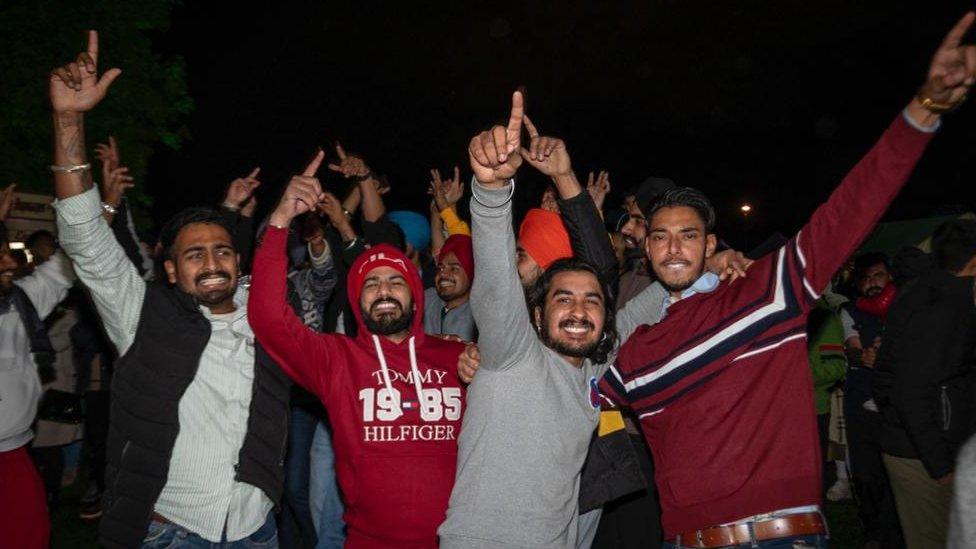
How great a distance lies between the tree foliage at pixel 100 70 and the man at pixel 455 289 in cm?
1243

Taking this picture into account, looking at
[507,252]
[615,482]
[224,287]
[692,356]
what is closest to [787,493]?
[692,356]

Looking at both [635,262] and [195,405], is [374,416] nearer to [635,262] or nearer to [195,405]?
[195,405]

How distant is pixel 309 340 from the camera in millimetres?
3955

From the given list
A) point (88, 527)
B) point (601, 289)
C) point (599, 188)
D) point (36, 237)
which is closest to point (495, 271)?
point (601, 289)

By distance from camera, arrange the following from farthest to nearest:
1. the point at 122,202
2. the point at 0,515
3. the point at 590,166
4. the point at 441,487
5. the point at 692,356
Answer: the point at 590,166, the point at 122,202, the point at 0,515, the point at 441,487, the point at 692,356

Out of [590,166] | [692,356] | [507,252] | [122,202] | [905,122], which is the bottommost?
[692,356]

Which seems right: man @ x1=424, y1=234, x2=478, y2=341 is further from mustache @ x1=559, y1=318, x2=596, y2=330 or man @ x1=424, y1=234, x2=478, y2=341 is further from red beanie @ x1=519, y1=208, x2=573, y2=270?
mustache @ x1=559, y1=318, x2=596, y2=330

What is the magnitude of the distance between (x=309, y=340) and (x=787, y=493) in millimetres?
2237

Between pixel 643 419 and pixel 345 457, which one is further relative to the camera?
pixel 345 457

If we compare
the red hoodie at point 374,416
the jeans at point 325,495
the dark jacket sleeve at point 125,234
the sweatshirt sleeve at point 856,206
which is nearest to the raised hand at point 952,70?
the sweatshirt sleeve at point 856,206

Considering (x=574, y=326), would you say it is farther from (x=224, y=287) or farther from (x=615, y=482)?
(x=224, y=287)

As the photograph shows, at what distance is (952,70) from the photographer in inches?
112

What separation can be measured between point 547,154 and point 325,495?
130 inches

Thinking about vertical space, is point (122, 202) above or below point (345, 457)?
above
